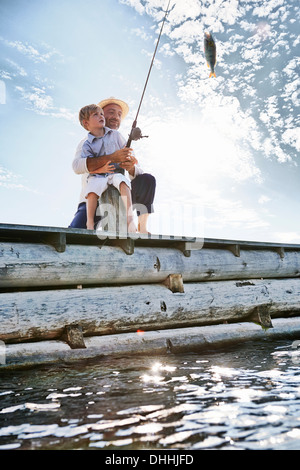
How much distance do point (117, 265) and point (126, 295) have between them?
0.40 m

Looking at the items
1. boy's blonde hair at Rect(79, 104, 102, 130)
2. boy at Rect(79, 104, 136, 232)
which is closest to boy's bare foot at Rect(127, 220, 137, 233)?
boy at Rect(79, 104, 136, 232)

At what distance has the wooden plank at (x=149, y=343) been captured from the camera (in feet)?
11.4

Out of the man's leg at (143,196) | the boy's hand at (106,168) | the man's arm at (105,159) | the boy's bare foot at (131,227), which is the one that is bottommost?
the boy's bare foot at (131,227)

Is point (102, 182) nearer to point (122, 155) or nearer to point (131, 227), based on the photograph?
point (122, 155)

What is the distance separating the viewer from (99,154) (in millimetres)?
5109

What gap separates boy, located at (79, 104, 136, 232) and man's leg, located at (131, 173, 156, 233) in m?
0.35

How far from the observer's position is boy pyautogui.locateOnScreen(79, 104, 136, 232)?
4.85m

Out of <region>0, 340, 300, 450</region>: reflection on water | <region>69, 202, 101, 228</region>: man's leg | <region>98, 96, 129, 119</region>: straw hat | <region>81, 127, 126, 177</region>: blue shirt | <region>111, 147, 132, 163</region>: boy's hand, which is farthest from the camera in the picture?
<region>98, 96, 129, 119</region>: straw hat

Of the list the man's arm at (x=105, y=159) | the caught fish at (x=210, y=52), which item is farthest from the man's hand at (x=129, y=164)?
the caught fish at (x=210, y=52)

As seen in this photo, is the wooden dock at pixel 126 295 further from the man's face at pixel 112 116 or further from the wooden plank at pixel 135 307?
the man's face at pixel 112 116

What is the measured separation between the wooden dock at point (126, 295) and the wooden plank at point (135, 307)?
12 mm

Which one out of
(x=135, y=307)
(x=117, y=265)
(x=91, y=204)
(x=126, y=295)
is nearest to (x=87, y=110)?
(x=91, y=204)

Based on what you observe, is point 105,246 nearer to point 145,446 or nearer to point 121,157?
point 121,157

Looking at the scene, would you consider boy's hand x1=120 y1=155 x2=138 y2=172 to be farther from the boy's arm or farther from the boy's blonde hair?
the boy's blonde hair
